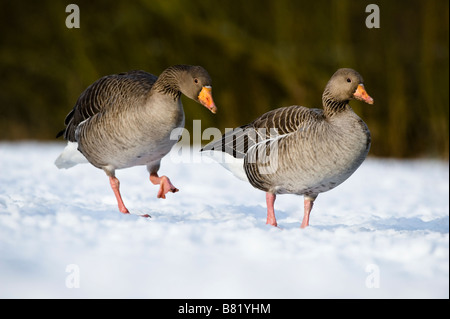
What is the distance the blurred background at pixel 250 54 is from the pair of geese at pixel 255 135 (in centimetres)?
899

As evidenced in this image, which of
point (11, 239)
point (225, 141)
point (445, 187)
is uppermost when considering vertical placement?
point (225, 141)

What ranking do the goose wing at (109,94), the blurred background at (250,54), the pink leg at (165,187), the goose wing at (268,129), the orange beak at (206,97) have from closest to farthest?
1. the orange beak at (206,97)
2. the goose wing at (268,129)
3. the goose wing at (109,94)
4. the pink leg at (165,187)
5. the blurred background at (250,54)

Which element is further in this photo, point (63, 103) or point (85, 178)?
point (63, 103)

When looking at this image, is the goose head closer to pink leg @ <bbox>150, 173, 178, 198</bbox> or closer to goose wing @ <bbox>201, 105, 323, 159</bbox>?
goose wing @ <bbox>201, 105, 323, 159</bbox>

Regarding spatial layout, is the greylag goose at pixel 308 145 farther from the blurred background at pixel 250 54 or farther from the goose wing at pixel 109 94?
the blurred background at pixel 250 54

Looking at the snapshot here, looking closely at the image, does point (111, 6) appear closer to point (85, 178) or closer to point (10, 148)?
point (10, 148)

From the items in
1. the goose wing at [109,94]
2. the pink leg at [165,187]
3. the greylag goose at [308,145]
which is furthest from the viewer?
the pink leg at [165,187]

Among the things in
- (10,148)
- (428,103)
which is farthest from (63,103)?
(428,103)

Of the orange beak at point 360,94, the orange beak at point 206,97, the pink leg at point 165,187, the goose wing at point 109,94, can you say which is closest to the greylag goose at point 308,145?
the orange beak at point 360,94

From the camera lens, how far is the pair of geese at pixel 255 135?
15.4ft

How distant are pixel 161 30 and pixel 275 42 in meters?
3.52

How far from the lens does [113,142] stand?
509cm

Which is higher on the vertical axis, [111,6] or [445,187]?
[111,6]

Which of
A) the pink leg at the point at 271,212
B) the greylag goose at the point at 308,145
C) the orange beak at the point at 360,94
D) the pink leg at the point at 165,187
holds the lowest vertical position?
the pink leg at the point at 271,212
